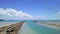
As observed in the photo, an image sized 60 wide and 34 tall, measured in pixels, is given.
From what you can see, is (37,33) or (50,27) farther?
(50,27)

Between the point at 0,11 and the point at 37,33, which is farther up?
the point at 0,11

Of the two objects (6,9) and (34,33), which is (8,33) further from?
(34,33)

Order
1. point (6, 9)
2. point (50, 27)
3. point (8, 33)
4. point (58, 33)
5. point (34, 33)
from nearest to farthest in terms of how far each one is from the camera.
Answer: point (8, 33)
point (6, 9)
point (58, 33)
point (34, 33)
point (50, 27)

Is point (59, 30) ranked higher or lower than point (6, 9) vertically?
lower

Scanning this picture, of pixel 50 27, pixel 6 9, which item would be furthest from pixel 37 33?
pixel 6 9

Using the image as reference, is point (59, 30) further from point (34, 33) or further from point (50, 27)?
point (50, 27)

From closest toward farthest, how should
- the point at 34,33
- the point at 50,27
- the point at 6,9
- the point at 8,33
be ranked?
the point at 8,33
the point at 6,9
the point at 34,33
the point at 50,27

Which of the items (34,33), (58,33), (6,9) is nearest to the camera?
(6,9)

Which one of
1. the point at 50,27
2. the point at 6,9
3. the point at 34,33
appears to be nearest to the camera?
the point at 6,9

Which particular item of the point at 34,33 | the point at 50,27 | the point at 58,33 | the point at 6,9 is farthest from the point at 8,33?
the point at 50,27
